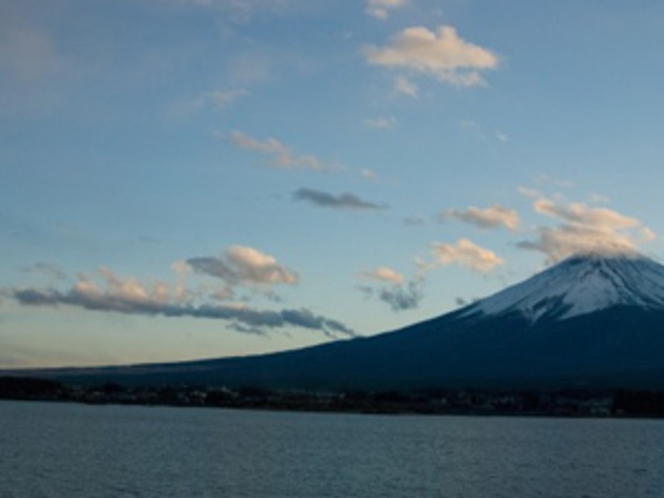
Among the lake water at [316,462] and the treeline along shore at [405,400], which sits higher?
the treeline along shore at [405,400]

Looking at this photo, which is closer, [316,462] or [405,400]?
[316,462]

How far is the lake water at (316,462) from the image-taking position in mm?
50188

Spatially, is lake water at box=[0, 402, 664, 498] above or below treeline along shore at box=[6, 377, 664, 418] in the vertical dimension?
below

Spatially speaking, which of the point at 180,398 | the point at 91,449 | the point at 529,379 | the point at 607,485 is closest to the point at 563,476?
the point at 607,485

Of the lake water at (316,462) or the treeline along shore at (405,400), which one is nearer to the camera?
the lake water at (316,462)

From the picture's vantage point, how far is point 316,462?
6469 cm

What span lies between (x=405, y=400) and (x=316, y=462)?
98920mm

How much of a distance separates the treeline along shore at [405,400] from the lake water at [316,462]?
1578 inches

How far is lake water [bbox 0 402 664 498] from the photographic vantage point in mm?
50188

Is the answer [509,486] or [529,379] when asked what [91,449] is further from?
[529,379]

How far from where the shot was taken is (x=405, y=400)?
162375 mm

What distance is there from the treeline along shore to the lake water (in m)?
40.1

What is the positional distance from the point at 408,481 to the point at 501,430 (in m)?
59.4

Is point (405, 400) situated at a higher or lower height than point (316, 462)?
higher
